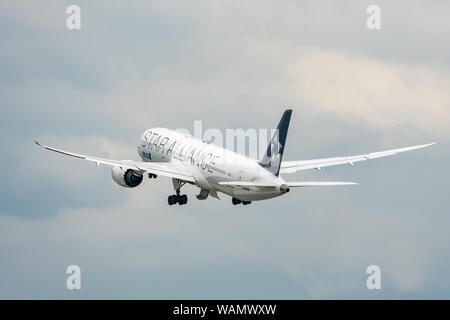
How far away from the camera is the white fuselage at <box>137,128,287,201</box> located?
413 feet

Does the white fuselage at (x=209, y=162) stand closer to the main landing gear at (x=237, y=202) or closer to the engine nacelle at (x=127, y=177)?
the main landing gear at (x=237, y=202)

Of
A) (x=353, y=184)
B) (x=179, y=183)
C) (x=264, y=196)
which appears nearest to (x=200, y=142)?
(x=179, y=183)

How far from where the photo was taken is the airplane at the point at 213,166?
410 feet

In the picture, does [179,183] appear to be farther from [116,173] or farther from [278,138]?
[278,138]

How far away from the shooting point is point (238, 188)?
12825 centimetres

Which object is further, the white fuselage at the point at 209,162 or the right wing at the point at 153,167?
the right wing at the point at 153,167

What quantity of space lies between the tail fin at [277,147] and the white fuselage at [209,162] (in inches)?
22.3

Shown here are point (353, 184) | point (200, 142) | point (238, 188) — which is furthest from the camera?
point (200, 142)

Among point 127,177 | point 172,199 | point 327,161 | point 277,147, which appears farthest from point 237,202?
point 277,147

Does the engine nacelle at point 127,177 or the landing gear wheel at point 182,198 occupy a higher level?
the engine nacelle at point 127,177

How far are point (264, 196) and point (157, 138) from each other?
19.1 meters

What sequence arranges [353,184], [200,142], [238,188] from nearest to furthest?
[353,184], [238,188], [200,142]

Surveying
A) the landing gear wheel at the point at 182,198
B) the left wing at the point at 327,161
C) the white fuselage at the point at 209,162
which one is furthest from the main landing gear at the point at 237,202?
the landing gear wheel at the point at 182,198

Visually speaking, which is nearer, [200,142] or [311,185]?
[311,185]
